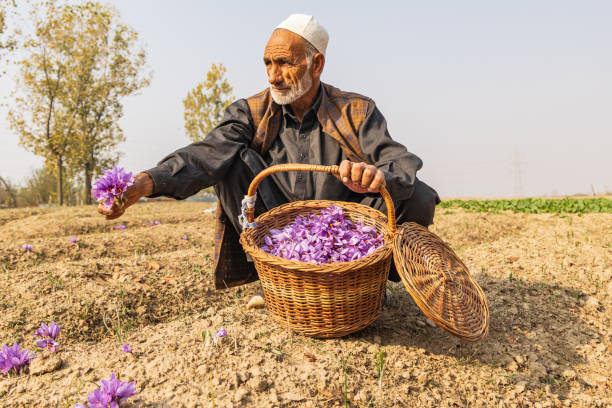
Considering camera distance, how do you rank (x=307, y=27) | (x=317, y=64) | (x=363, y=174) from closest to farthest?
1. (x=363, y=174)
2. (x=307, y=27)
3. (x=317, y=64)

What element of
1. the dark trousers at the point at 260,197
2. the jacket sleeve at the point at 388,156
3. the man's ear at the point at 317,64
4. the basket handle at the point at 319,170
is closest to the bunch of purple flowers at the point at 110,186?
the basket handle at the point at 319,170

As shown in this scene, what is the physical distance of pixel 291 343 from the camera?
7.39 feet

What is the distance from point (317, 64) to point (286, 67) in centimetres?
26

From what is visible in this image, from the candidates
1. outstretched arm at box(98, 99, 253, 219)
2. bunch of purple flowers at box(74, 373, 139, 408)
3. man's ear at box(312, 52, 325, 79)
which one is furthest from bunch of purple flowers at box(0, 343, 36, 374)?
man's ear at box(312, 52, 325, 79)

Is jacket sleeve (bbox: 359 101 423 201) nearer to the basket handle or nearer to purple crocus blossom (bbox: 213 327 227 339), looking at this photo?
the basket handle

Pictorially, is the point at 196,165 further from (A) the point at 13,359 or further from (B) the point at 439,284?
(B) the point at 439,284

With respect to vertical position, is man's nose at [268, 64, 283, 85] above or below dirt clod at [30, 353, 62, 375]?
above

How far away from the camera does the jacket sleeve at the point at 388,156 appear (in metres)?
2.29

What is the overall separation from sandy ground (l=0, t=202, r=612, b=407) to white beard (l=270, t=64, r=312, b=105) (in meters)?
1.47

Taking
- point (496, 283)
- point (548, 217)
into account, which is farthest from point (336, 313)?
point (548, 217)

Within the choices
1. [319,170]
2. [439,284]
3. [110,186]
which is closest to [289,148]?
[319,170]

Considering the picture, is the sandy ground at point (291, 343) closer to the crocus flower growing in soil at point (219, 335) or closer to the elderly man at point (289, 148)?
the crocus flower growing in soil at point (219, 335)

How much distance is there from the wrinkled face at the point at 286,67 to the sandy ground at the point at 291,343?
152 centimetres

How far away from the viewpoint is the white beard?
9.21 feet
